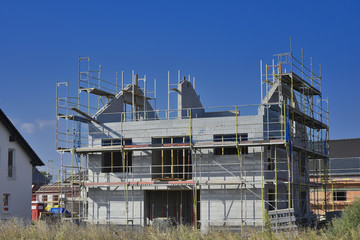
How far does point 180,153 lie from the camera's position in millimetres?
29266

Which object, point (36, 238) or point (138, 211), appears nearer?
point (36, 238)

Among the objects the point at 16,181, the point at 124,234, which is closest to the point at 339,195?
the point at 16,181

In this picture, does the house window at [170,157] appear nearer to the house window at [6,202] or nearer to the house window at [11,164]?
the house window at [11,164]

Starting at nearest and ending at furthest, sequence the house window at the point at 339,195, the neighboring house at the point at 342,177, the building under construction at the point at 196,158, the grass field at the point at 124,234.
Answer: the grass field at the point at 124,234, the building under construction at the point at 196,158, the neighboring house at the point at 342,177, the house window at the point at 339,195

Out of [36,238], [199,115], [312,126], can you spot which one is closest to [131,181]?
[199,115]

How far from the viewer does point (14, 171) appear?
32156mm

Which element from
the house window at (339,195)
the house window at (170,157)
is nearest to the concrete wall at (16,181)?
the house window at (170,157)

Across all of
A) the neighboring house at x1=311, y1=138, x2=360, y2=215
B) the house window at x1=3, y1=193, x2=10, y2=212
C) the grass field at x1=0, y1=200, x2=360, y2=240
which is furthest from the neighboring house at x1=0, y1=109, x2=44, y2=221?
the neighboring house at x1=311, y1=138, x2=360, y2=215

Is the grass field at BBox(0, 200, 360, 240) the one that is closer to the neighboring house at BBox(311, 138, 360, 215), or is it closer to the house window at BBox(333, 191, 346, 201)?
the neighboring house at BBox(311, 138, 360, 215)

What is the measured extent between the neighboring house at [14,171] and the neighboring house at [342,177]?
1765 centimetres

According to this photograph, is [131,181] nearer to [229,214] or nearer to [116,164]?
[116,164]

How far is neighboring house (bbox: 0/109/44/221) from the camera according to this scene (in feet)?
103

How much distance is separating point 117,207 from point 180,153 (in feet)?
14.1

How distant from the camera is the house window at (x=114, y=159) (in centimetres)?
2866
